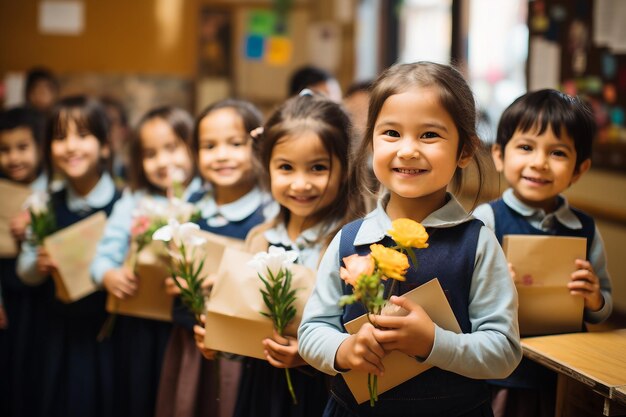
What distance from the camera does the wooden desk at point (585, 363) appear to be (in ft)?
4.80

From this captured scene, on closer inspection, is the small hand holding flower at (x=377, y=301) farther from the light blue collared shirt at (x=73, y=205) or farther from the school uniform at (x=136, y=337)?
the light blue collared shirt at (x=73, y=205)

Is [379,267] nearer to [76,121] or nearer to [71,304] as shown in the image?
[71,304]

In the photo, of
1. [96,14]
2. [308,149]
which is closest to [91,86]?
[96,14]

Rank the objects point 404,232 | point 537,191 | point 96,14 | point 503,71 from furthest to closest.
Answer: point 96,14, point 503,71, point 537,191, point 404,232

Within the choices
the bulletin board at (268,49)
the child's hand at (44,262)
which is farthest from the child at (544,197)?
the bulletin board at (268,49)

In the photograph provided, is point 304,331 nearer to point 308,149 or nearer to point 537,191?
point 308,149

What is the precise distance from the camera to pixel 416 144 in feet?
4.69

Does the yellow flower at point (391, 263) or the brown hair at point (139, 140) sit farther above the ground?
the brown hair at point (139, 140)

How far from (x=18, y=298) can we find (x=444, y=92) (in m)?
2.24

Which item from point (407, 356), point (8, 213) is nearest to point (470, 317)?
point (407, 356)

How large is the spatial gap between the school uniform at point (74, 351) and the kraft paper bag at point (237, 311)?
3.17 feet

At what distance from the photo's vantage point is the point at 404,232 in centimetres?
127

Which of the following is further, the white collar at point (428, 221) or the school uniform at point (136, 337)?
the school uniform at point (136, 337)

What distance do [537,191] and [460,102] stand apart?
49 cm
